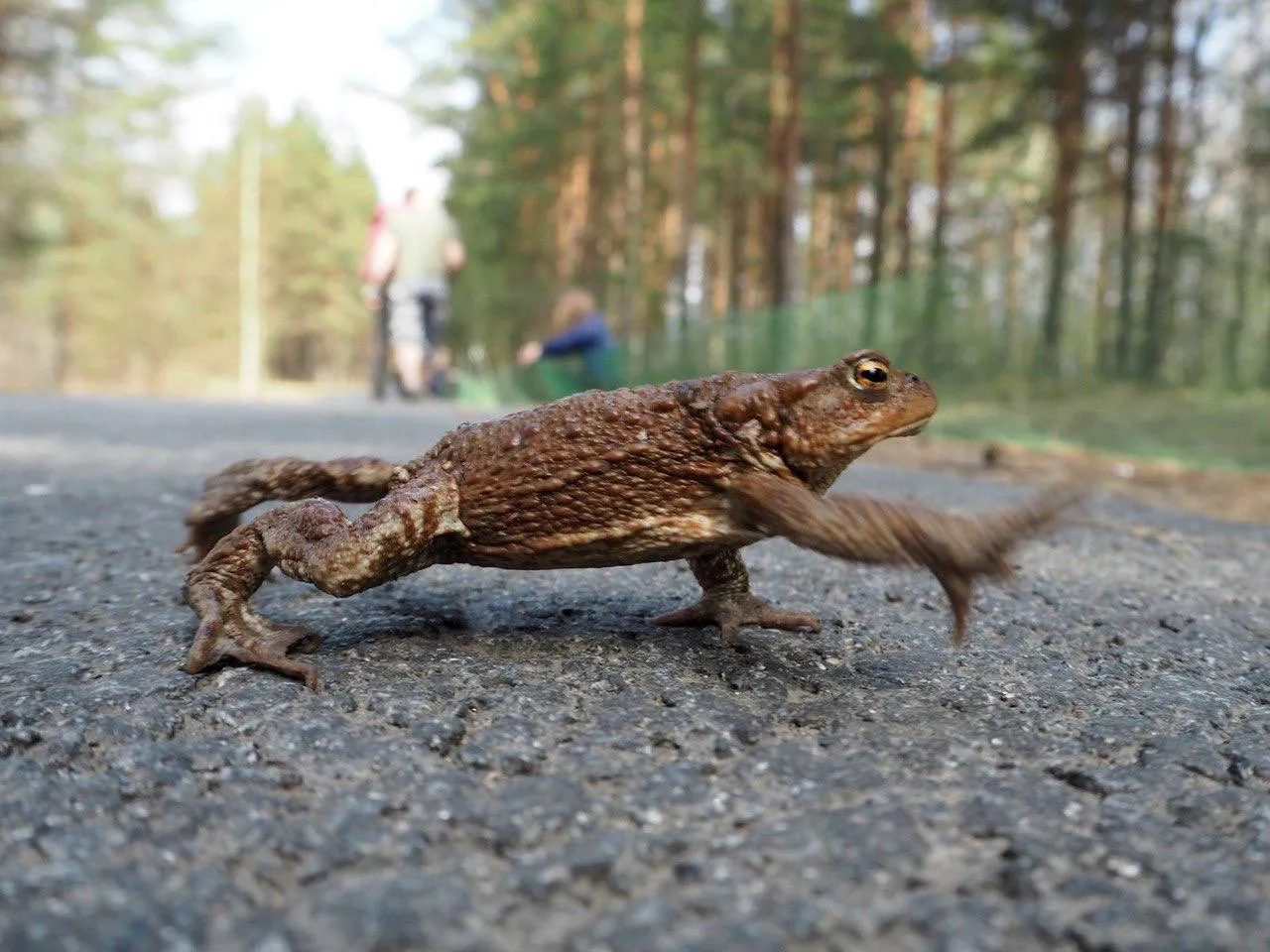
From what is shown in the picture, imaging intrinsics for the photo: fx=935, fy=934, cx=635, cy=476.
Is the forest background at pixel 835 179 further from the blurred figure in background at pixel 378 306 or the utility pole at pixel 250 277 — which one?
the blurred figure in background at pixel 378 306

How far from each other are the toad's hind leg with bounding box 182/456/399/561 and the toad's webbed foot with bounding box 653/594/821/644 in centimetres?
→ 71

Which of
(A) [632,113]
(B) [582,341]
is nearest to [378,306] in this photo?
(B) [582,341]

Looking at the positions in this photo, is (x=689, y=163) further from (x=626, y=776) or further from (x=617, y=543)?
(x=626, y=776)

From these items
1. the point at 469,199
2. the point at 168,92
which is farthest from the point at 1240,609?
the point at 168,92

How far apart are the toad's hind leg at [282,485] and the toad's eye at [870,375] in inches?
38.8

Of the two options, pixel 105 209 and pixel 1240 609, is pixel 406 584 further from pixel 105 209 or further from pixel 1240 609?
pixel 105 209

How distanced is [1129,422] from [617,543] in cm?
1103

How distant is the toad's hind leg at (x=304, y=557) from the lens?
68.9 inches

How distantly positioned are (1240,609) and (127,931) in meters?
2.73

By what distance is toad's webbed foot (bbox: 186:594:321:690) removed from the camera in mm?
1715

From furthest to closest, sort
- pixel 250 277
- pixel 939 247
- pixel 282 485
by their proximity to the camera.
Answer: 1. pixel 250 277
2. pixel 939 247
3. pixel 282 485

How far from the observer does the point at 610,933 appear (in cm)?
101

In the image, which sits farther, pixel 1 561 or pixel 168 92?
pixel 168 92

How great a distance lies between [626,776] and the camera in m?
1.38
